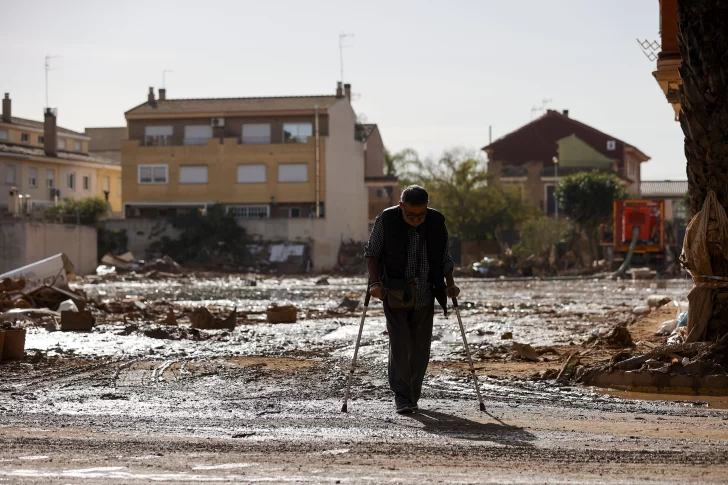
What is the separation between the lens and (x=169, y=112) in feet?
225

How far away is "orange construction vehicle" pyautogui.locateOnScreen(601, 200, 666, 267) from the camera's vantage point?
4769 centimetres

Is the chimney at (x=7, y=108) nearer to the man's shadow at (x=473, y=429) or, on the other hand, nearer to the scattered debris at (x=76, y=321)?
the scattered debris at (x=76, y=321)

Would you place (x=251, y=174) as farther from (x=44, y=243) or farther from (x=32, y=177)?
(x=44, y=243)

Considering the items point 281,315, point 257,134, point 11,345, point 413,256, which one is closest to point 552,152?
point 257,134

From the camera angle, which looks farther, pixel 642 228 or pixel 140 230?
pixel 140 230

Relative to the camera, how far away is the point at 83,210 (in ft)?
208

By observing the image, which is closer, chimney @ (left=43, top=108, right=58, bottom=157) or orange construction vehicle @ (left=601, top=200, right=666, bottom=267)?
orange construction vehicle @ (left=601, top=200, right=666, bottom=267)

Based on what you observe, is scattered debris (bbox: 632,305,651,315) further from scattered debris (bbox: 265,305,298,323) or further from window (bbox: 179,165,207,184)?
window (bbox: 179,165,207,184)

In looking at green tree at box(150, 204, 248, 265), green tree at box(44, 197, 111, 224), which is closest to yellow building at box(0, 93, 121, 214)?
green tree at box(44, 197, 111, 224)

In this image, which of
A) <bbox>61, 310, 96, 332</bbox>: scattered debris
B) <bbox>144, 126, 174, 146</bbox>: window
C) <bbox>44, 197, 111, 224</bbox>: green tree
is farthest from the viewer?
<bbox>144, 126, 174, 146</bbox>: window

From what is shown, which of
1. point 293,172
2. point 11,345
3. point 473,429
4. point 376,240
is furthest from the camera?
point 293,172

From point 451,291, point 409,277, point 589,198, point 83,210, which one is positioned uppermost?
point 589,198

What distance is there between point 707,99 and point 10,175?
198 feet

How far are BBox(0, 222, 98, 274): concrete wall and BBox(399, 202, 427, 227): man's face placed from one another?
41011 mm
